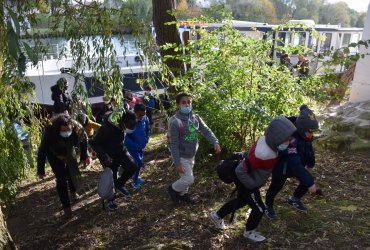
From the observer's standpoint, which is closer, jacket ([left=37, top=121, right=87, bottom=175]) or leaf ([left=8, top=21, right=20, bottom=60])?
leaf ([left=8, top=21, right=20, bottom=60])

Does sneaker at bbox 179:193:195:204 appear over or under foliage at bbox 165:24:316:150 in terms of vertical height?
under

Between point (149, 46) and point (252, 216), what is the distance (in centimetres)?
198

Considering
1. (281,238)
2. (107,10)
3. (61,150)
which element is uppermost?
(107,10)

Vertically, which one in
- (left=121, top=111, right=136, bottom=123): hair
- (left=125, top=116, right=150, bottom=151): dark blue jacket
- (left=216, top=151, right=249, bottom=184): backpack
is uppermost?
(left=121, top=111, right=136, bottom=123): hair

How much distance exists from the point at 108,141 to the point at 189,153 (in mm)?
1091

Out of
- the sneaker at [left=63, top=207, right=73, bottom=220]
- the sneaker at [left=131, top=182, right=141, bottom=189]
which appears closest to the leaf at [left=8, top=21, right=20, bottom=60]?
the sneaker at [left=63, top=207, right=73, bottom=220]

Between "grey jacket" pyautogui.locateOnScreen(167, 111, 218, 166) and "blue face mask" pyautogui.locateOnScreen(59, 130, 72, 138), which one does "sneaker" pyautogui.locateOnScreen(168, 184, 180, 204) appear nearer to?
"grey jacket" pyautogui.locateOnScreen(167, 111, 218, 166)

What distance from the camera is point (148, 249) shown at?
11.4 feet

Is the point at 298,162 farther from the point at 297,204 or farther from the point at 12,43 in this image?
the point at 12,43

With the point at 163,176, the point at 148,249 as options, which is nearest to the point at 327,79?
the point at 163,176

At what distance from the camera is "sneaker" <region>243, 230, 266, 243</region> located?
11.2ft

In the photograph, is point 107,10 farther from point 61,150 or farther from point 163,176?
point 163,176

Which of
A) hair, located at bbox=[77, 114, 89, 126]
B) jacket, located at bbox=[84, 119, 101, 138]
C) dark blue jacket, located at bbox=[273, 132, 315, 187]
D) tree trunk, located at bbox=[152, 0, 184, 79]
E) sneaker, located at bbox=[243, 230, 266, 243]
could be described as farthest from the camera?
tree trunk, located at bbox=[152, 0, 184, 79]

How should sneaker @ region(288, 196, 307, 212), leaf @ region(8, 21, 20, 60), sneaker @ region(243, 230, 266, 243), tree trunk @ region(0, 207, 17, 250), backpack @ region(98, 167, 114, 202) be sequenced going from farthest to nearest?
backpack @ region(98, 167, 114, 202), sneaker @ region(288, 196, 307, 212), sneaker @ region(243, 230, 266, 243), tree trunk @ region(0, 207, 17, 250), leaf @ region(8, 21, 20, 60)
